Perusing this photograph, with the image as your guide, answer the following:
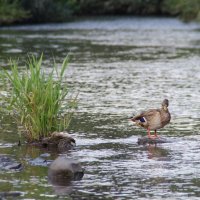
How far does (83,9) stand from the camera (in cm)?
10500

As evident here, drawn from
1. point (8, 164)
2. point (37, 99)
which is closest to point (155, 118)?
point (37, 99)

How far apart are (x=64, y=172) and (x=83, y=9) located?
88386 mm

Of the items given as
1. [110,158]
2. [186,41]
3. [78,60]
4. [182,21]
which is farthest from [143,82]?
[182,21]

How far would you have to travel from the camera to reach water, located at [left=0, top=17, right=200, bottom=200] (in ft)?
55.8

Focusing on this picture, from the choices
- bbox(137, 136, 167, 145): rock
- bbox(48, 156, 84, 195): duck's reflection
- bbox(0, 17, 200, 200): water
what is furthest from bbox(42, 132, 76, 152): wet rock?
bbox(48, 156, 84, 195): duck's reflection

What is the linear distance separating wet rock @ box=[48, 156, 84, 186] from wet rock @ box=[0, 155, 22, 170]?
3.65 feet

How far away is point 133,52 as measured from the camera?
173 ft

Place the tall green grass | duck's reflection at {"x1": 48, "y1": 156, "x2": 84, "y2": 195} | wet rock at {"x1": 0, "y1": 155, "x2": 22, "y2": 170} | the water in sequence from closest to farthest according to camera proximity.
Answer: the water < duck's reflection at {"x1": 48, "y1": 156, "x2": 84, "y2": 195} < wet rock at {"x1": 0, "y1": 155, "x2": 22, "y2": 170} < the tall green grass

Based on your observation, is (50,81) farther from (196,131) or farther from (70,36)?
(70,36)

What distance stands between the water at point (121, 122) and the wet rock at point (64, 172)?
20cm

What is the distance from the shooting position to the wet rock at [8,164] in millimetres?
18484

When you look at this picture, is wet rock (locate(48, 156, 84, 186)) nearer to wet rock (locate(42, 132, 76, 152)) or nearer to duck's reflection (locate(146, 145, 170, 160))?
duck's reflection (locate(146, 145, 170, 160))

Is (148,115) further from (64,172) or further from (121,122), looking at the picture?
(64,172)

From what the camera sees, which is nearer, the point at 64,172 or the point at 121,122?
the point at 64,172
